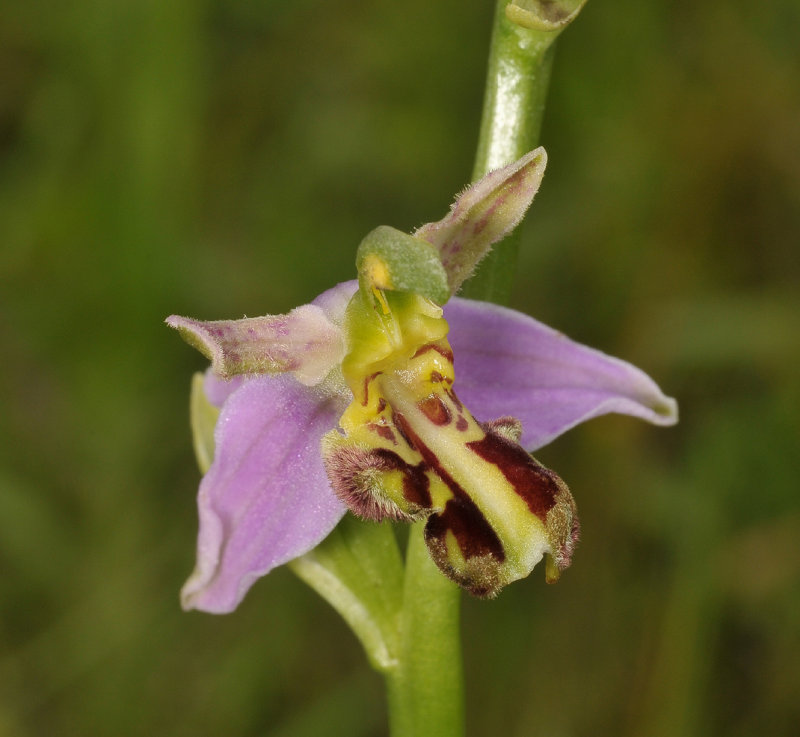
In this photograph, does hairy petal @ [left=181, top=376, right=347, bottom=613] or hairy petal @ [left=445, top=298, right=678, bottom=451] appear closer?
hairy petal @ [left=181, top=376, right=347, bottom=613]

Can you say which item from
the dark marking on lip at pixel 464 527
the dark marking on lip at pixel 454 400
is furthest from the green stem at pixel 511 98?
the dark marking on lip at pixel 464 527

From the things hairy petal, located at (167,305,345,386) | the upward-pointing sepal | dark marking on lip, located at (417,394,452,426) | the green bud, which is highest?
the upward-pointing sepal

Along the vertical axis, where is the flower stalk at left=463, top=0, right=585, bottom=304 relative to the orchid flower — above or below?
above

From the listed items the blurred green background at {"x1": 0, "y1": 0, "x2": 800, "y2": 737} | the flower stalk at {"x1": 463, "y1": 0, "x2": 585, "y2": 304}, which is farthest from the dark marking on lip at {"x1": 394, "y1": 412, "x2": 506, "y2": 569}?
the blurred green background at {"x1": 0, "y1": 0, "x2": 800, "y2": 737}

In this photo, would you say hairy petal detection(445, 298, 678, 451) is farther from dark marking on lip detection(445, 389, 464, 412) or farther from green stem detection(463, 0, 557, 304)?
dark marking on lip detection(445, 389, 464, 412)

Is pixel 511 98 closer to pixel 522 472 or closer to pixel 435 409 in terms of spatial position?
pixel 435 409

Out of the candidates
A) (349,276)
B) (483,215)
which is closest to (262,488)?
(483,215)
